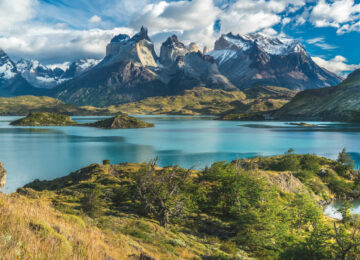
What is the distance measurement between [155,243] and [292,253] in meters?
10.5

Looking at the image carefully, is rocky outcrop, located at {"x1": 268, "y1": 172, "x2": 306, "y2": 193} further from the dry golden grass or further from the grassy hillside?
the dry golden grass

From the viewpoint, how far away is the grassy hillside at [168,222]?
33.0ft

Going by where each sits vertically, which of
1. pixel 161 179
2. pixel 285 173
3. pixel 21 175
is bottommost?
pixel 21 175

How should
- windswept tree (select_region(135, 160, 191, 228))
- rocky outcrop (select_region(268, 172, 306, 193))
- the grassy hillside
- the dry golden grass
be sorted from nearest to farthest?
the dry golden grass → the grassy hillside → windswept tree (select_region(135, 160, 191, 228)) → rocky outcrop (select_region(268, 172, 306, 193))

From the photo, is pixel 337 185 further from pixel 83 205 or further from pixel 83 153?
pixel 83 153

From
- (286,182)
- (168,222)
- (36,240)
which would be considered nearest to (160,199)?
(168,222)

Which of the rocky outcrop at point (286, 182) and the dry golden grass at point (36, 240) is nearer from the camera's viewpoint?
the dry golden grass at point (36, 240)

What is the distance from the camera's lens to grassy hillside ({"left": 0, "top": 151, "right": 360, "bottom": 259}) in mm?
10059

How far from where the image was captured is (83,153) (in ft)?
339

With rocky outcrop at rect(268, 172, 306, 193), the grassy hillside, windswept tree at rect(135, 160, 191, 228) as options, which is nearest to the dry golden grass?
the grassy hillside

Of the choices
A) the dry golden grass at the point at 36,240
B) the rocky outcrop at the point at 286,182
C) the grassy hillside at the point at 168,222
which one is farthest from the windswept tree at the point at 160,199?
the rocky outcrop at the point at 286,182

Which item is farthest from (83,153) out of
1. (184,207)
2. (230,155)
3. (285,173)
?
(184,207)

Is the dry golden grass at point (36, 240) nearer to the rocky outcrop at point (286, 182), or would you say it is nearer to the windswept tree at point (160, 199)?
the windswept tree at point (160, 199)

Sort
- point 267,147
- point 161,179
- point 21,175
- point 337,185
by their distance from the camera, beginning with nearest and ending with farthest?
point 161,179
point 337,185
point 21,175
point 267,147
